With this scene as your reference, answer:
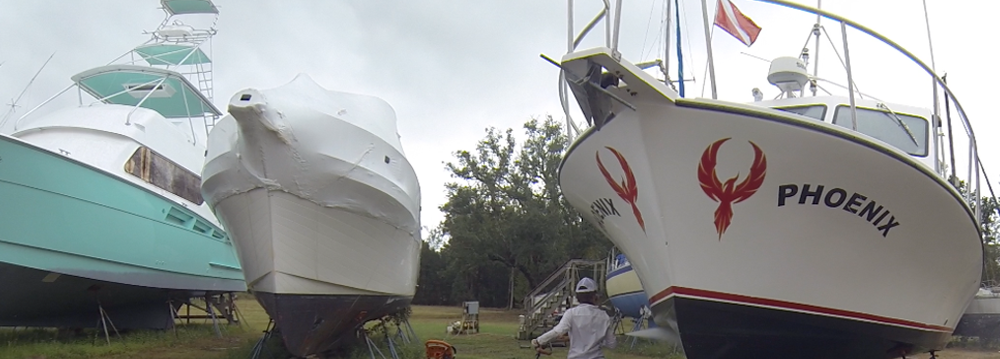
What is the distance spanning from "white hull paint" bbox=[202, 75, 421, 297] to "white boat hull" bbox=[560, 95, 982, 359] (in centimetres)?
339

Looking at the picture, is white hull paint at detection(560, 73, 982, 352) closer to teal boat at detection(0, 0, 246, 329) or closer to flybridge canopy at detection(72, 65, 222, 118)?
teal boat at detection(0, 0, 246, 329)

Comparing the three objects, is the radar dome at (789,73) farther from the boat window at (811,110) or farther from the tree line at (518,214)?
the tree line at (518,214)

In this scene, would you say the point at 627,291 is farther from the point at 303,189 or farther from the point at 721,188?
the point at 721,188

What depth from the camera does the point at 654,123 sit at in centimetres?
480

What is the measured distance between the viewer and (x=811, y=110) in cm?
638

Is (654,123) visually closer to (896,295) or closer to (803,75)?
(896,295)

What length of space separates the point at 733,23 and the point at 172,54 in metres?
13.4

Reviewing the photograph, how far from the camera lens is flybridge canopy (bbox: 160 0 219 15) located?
50.5 ft

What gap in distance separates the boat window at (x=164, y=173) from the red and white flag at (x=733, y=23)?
918 cm

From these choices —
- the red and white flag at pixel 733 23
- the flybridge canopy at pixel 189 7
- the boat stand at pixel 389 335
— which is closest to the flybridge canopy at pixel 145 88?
the flybridge canopy at pixel 189 7

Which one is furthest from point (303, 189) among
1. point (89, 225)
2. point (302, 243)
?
point (89, 225)

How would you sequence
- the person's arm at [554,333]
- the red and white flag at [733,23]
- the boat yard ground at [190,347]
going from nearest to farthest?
the person's arm at [554,333]
the red and white flag at [733,23]
the boat yard ground at [190,347]

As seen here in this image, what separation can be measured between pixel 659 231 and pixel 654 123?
0.84 metres

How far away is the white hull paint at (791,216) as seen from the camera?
4.55 m
